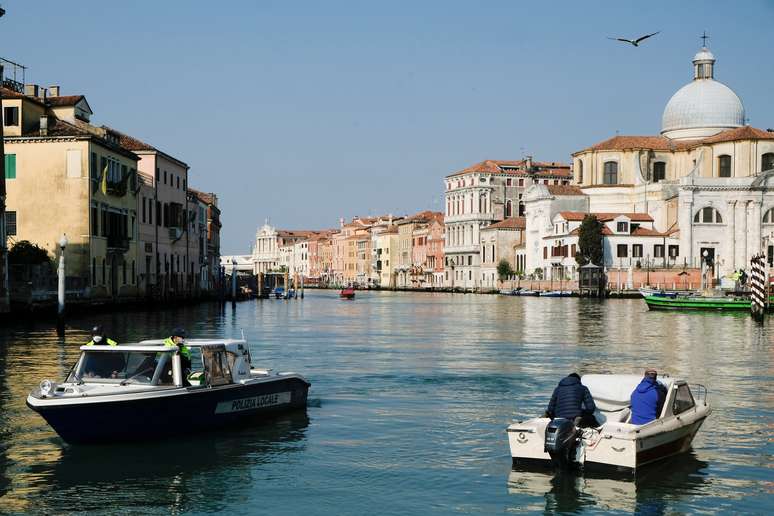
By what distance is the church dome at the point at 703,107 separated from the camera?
96000mm

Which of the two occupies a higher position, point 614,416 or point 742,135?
point 742,135

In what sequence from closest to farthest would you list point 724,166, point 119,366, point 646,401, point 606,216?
point 646,401 < point 119,366 < point 724,166 < point 606,216

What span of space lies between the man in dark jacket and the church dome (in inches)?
3483

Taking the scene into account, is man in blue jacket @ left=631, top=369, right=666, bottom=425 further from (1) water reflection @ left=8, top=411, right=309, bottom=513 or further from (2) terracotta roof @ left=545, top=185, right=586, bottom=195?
(2) terracotta roof @ left=545, top=185, right=586, bottom=195

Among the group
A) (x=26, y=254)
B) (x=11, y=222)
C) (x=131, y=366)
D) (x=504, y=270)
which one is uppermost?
(x=11, y=222)

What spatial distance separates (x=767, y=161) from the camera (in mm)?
89438

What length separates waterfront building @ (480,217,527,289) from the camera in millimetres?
113125

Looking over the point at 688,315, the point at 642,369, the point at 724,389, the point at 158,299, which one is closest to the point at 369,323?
the point at 158,299

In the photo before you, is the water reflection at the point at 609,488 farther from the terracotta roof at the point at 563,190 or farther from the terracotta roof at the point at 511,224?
the terracotta roof at the point at 511,224

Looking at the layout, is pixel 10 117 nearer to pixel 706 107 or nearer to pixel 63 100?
pixel 63 100

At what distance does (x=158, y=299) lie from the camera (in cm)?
5528

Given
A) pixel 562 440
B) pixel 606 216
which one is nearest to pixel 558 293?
pixel 606 216

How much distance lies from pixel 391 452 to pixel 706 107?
8900 centimetres

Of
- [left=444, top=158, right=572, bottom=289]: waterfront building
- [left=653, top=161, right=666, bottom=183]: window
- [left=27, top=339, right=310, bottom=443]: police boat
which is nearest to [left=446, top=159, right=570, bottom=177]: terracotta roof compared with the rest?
[left=444, top=158, right=572, bottom=289]: waterfront building
